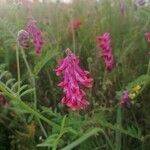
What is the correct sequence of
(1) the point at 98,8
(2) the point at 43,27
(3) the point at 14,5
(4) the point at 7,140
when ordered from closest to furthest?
(4) the point at 7,140
(3) the point at 14,5
(2) the point at 43,27
(1) the point at 98,8

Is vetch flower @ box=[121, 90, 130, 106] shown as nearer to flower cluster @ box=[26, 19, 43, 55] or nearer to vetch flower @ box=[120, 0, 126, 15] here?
flower cluster @ box=[26, 19, 43, 55]

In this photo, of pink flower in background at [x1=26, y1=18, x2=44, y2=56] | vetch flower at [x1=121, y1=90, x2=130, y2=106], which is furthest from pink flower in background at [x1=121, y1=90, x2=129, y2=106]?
pink flower in background at [x1=26, y1=18, x2=44, y2=56]

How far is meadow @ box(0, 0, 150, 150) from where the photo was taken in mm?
1552

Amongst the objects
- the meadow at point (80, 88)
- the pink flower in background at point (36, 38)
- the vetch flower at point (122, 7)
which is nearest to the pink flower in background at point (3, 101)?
the meadow at point (80, 88)

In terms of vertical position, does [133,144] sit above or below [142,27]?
below

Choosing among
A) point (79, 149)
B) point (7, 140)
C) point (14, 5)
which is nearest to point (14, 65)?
point (14, 5)

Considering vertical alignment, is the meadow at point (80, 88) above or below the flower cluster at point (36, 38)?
below

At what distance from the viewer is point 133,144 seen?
1.86 metres

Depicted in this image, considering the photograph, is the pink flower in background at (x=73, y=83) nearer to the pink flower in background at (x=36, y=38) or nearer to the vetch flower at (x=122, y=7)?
the pink flower in background at (x=36, y=38)

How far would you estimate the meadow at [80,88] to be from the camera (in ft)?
5.09

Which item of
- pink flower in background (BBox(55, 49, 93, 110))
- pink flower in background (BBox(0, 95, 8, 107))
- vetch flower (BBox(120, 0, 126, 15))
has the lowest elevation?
pink flower in background (BBox(0, 95, 8, 107))

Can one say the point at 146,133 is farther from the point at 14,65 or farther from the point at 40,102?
the point at 14,65

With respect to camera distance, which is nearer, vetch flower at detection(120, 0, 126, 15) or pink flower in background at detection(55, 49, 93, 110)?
pink flower in background at detection(55, 49, 93, 110)

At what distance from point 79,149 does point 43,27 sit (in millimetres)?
953
